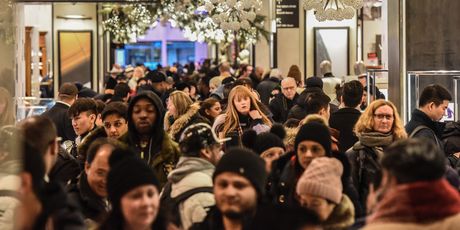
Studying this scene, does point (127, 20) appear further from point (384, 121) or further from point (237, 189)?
point (237, 189)

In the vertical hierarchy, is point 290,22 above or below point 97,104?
above

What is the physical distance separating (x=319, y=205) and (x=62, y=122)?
6.47m

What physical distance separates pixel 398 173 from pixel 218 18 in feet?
35.0

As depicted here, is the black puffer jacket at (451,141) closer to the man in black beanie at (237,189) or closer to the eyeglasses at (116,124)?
the eyeglasses at (116,124)

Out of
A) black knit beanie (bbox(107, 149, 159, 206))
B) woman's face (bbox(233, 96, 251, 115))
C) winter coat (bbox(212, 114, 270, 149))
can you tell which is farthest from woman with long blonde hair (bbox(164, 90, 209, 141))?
black knit beanie (bbox(107, 149, 159, 206))

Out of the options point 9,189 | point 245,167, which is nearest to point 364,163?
point 245,167

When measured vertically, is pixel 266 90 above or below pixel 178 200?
above

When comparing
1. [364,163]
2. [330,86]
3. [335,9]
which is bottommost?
[364,163]

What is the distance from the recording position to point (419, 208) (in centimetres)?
489

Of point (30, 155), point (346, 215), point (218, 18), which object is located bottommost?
point (346, 215)

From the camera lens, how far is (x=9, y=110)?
538 centimetres

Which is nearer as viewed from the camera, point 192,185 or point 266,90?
point 192,185

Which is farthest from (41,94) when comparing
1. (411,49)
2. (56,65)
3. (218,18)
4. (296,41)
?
(411,49)

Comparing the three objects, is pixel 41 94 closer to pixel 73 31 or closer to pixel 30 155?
pixel 73 31
